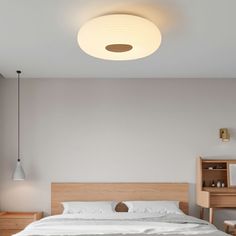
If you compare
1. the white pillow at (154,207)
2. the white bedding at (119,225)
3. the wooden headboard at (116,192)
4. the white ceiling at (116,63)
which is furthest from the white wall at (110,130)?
the white bedding at (119,225)

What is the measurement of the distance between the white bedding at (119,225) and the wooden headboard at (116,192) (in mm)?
679

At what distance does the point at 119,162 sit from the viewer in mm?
5016

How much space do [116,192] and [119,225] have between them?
4.21 ft

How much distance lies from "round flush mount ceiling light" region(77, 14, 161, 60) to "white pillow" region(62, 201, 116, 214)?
2078mm

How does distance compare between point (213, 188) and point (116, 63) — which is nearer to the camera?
point (116, 63)

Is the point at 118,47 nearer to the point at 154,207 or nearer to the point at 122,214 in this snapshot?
the point at 122,214

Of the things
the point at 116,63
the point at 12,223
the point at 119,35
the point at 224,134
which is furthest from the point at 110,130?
the point at 119,35

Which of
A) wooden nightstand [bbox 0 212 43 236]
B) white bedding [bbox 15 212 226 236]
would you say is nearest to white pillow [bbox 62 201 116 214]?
white bedding [bbox 15 212 226 236]

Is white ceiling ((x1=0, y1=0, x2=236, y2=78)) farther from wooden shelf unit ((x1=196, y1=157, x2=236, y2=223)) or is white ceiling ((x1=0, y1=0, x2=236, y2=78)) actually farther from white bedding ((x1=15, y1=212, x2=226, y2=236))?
white bedding ((x1=15, y1=212, x2=226, y2=236))

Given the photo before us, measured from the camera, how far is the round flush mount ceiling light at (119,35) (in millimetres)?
2961

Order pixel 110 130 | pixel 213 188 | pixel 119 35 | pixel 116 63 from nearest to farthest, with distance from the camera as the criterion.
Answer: pixel 119 35
pixel 116 63
pixel 213 188
pixel 110 130

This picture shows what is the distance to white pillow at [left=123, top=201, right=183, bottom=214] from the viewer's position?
4590mm

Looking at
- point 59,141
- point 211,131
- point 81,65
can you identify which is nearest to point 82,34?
point 81,65

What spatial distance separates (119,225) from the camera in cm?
365
